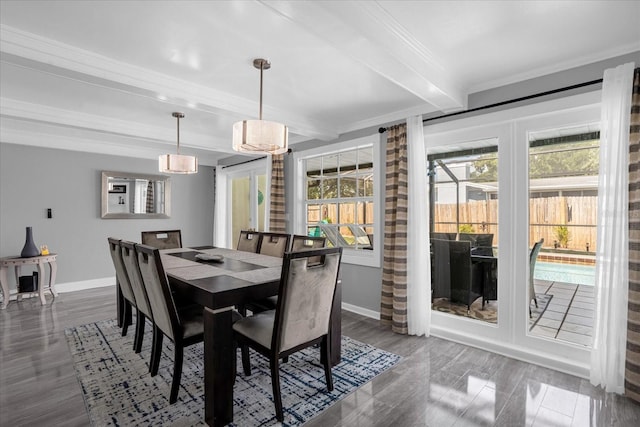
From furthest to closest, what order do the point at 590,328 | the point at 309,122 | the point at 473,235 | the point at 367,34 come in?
the point at 309,122 < the point at 473,235 < the point at 590,328 < the point at 367,34

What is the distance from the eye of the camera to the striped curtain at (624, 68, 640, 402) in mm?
2094

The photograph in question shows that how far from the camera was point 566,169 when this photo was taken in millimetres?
2623

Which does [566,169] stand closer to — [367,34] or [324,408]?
[367,34]

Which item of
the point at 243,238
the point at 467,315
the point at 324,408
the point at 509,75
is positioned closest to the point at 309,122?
the point at 243,238

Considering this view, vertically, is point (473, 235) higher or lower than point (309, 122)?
lower

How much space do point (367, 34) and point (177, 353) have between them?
7.43ft

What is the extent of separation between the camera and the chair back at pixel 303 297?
1826 mm

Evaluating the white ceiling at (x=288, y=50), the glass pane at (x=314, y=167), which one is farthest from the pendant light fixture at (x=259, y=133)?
the glass pane at (x=314, y=167)

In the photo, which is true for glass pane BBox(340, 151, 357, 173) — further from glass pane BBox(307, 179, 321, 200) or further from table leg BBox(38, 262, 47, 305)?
table leg BBox(38, 262, 47, 305)

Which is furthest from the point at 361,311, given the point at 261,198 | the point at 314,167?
the point at 261,198

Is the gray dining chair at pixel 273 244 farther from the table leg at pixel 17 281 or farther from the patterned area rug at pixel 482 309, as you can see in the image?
the table leg at pixel 17 281

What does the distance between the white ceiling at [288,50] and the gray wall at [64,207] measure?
5.42ft

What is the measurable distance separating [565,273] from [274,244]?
8.87 feet

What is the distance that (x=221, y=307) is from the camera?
184 centimetres
